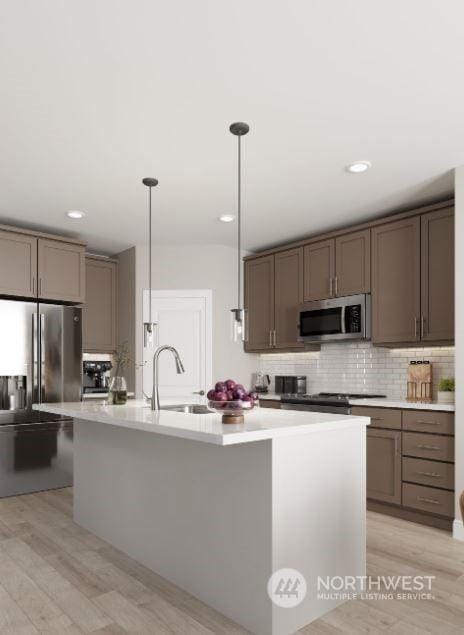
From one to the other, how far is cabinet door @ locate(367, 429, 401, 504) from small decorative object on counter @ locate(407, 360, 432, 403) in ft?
1.52

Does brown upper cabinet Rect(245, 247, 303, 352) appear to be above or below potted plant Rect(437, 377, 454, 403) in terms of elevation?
above

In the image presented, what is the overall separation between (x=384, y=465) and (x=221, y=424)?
2237 mm

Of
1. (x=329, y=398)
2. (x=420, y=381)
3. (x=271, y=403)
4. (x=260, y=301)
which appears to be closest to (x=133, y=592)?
(x=329, y=398)

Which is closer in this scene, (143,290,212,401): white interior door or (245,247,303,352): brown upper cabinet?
(245,247,303,352): brown upper cabinet

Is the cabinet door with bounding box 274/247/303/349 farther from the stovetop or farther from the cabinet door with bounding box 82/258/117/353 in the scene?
the cabinet door with bounding box 82/258/117/353

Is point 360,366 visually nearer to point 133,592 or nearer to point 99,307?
point 99,307

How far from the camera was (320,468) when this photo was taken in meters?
2.43

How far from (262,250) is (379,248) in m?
1.79

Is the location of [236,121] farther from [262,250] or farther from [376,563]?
[262,250]

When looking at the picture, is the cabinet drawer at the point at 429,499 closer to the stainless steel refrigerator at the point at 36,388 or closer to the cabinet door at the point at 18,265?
the stainless steel refrigerator at the point at 36,388

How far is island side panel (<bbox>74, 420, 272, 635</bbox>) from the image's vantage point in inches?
88.6

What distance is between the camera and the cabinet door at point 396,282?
418cm

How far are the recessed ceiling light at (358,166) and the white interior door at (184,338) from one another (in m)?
2.53

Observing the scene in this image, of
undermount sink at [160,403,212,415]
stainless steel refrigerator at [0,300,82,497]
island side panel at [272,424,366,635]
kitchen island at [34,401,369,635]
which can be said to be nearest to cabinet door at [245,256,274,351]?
stainless steel refrigerator at [0,300,82,497]
